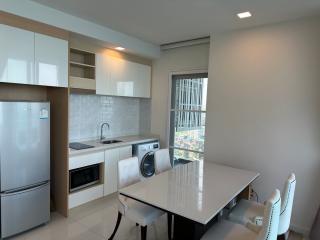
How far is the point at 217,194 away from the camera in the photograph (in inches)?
76.1

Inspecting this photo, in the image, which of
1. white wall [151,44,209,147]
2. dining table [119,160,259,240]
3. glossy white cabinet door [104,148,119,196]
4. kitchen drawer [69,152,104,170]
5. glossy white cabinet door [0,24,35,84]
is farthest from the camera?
white wall [151,44,209,147]

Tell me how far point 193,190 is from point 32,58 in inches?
85.8

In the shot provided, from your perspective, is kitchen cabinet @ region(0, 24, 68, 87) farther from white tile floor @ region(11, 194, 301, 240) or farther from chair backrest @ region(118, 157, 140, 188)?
white tile floor @ region(11, 194, 301, 240)

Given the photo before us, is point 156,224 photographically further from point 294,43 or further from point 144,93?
point 294,43

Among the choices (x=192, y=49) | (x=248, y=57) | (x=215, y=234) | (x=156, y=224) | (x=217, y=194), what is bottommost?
(x=156, y=224)

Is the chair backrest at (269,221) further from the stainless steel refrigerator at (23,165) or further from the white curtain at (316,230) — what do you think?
the stainless steel refrigerator at (23,165)

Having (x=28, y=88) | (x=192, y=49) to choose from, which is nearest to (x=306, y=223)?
(x=192, y=49)

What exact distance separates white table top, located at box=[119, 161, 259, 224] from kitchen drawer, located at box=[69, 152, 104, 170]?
3.83 feet

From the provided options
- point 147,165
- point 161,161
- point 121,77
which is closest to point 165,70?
point 121,77

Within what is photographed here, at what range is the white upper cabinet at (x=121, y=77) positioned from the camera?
3.44 meters

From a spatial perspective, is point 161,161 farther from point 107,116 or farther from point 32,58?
point 32,58

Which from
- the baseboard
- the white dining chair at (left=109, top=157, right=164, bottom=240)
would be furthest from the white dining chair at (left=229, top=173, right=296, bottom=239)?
the white dining chair at (left=109, top=157, right=164, bottom=240)

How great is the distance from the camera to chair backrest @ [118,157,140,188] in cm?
242

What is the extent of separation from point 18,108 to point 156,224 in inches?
83.4
